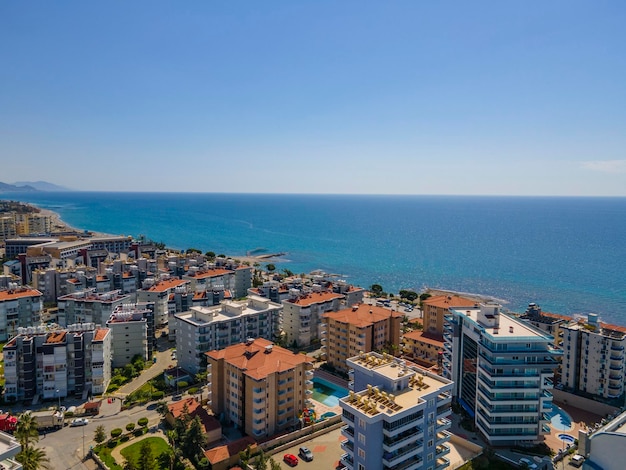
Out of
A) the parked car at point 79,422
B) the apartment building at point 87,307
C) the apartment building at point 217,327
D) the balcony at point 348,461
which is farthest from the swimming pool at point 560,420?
the apartment building at point 87,307

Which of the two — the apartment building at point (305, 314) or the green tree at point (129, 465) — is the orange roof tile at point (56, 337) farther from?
the apartment building at point (305, 314)

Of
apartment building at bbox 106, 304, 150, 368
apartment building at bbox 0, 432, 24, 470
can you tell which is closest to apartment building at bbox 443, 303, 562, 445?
apartment building at bbox 0, 432, 24, 470

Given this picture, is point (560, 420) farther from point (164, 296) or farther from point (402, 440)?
point (164, 296)

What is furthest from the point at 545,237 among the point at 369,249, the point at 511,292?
the point at 511,292

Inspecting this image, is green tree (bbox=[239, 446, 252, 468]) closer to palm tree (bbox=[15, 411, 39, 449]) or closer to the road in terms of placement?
the road

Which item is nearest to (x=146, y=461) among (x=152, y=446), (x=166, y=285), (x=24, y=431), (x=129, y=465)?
(x=129, y=465)
